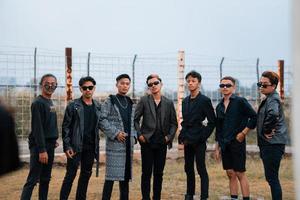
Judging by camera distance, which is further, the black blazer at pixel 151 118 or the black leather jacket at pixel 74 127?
the black blazer at pixel 151 118

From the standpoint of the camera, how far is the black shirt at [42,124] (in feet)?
18.6

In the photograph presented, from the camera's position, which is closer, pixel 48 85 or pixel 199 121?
pixel 48 85

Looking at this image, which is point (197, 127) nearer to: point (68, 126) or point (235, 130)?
point (235, 130)

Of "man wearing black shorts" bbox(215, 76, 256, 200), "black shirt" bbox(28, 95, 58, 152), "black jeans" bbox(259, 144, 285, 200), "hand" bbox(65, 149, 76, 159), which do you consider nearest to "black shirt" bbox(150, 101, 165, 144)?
"man wearing black shorts" bbox(215, 76, 256, 200)

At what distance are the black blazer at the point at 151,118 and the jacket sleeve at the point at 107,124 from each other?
0.41 m

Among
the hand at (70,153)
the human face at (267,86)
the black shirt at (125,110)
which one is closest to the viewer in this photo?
the human face at (267,86)

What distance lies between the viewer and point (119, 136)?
6090mm

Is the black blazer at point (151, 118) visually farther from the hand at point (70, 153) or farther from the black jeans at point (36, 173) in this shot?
the black jeans at point (36, 173)

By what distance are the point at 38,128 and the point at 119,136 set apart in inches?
37.7

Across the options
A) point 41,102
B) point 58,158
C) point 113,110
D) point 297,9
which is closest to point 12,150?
point 297,9

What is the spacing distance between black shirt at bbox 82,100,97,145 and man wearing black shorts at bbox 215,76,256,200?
4.92ft

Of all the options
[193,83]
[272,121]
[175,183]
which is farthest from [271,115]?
[175,183]

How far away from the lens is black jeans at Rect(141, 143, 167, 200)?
6453 millimetres

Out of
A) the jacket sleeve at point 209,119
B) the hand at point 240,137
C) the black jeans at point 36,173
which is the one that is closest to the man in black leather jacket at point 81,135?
the black jeans at point 36,173
